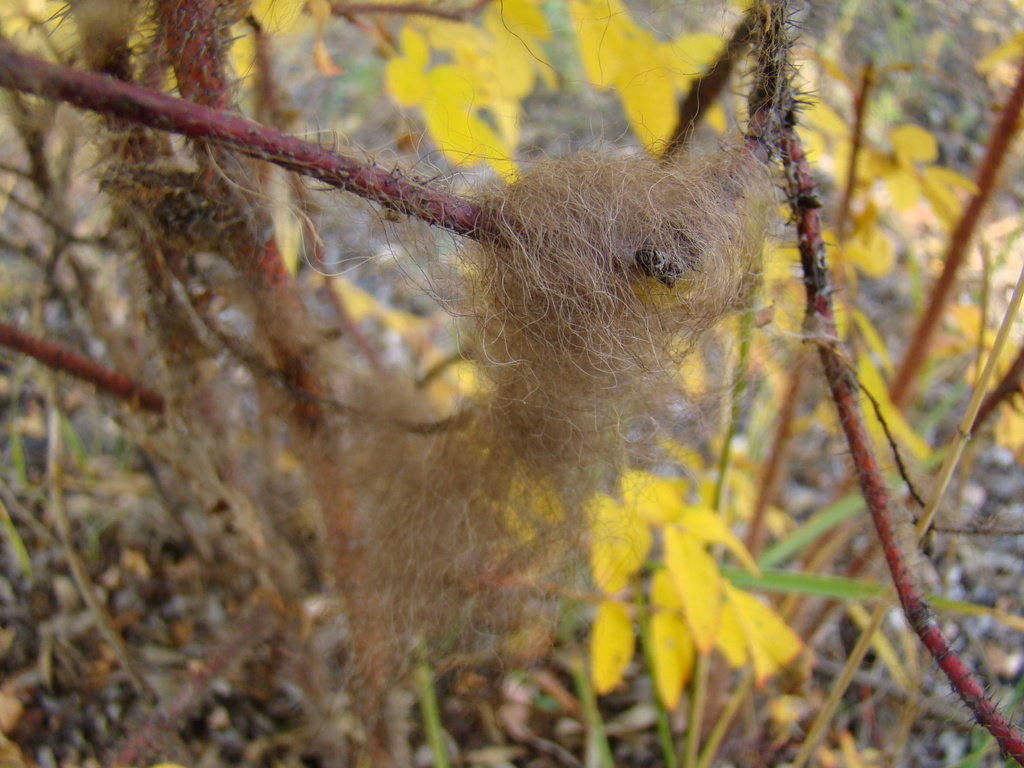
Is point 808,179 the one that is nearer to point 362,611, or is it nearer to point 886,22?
point 362,611

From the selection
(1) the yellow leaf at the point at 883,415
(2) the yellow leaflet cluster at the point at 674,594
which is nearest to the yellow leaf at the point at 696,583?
(2) the yellow leaflet cluster at the point at 674,594

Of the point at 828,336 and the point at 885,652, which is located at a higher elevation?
the point at 828,336

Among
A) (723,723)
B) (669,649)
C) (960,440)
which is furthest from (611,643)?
(960,440)

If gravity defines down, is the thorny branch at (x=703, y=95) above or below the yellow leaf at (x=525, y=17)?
below

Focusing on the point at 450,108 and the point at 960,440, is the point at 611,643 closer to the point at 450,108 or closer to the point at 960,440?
the point at 960,440

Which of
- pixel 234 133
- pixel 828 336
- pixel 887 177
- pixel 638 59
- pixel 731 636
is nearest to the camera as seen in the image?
pixel 234 133

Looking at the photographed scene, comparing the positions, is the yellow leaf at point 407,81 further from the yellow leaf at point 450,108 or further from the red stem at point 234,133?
the red stem at point 234,133

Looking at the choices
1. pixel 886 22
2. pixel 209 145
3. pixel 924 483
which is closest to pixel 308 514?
pixel 209 145
